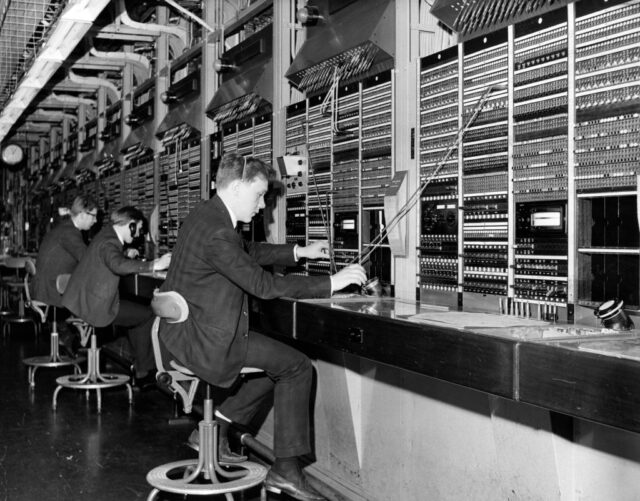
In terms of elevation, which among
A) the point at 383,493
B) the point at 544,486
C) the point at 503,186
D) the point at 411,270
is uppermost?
the point at 503,186

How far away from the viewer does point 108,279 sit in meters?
4.78

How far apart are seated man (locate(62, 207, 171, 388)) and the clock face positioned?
936 cm

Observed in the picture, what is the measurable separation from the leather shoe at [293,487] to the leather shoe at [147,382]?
8.76ft

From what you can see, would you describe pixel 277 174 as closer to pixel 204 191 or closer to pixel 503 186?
pixel 204 191

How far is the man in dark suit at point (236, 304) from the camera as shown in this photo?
286 centimetres

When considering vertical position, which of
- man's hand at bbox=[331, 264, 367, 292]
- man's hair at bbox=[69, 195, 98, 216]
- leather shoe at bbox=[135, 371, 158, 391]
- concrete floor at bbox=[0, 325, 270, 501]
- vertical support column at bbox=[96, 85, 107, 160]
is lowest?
concrete floor at bbox=[0, 325, 270, 501]

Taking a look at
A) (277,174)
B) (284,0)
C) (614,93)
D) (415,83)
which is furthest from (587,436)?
(284,0)

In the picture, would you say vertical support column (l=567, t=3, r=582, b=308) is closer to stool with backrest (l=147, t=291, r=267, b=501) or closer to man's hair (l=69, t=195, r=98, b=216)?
stool with backrest (l=147, t=291, r=267, b=501)

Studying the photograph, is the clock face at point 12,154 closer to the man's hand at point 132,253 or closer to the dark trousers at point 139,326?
the man's hand at point 132,253

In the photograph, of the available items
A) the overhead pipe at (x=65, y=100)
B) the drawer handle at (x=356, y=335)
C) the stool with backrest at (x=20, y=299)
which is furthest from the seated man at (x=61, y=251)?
the overhead pipe at (x=65, y=100)

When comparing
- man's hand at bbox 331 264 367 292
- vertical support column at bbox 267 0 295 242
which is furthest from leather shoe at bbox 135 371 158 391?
man's hand at bbox 331 264 367 292

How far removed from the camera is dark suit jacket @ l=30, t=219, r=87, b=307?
5781 millimetres

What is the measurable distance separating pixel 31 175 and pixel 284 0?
33.9 feet

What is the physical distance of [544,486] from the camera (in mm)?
2250
